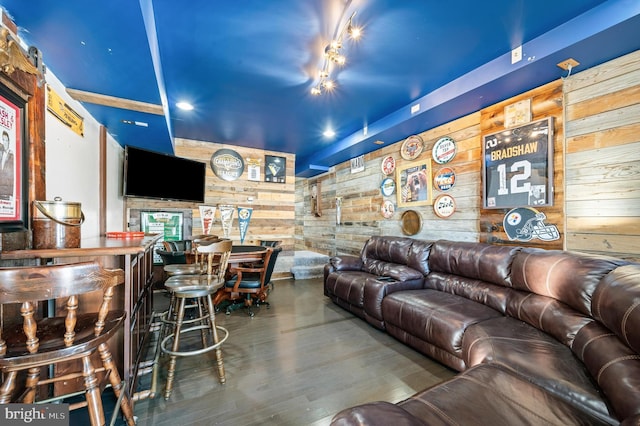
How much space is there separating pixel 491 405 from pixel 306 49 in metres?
2.63

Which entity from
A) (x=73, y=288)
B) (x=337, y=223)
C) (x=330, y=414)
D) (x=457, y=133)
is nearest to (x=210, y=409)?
(x=330, y=414)

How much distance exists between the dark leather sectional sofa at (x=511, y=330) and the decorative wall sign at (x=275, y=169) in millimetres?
2911

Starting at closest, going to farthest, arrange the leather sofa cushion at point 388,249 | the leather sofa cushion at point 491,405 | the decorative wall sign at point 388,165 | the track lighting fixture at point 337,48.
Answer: the leather sofa cushion at point 491,405, the track lighting fixture at point 337,48, the leather sofa cushion at point 388,249, the decorative wall sign at point 388,165

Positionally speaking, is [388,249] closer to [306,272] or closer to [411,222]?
[411,222]

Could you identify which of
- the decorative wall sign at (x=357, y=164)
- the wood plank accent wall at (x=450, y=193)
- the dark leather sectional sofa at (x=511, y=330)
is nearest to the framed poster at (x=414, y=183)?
the wood plank accent wall at (x=450, y=193)

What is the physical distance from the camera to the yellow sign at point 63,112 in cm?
177

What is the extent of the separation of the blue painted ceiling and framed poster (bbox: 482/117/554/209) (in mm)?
420

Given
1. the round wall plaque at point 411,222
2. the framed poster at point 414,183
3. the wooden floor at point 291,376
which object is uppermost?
the framed poster at point 414,183

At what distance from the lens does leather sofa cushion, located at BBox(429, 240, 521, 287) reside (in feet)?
7.60

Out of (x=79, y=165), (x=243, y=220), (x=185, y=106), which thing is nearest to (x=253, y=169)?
(x=243, y=220)

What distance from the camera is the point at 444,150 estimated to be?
3.36 meters

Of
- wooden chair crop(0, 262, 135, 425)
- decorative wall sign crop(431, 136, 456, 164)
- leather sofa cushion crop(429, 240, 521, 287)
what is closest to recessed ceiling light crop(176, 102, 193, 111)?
wooden chair crop(0, 262, 135, 425)

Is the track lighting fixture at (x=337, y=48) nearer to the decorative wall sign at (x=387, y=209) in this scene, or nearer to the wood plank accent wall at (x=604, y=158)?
the wood plank accent wall at (x=604, y=158)

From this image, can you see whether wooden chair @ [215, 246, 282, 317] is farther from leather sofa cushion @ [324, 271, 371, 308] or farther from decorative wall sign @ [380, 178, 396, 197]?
decorative wall sign @ [380, 178, 396, 197]
